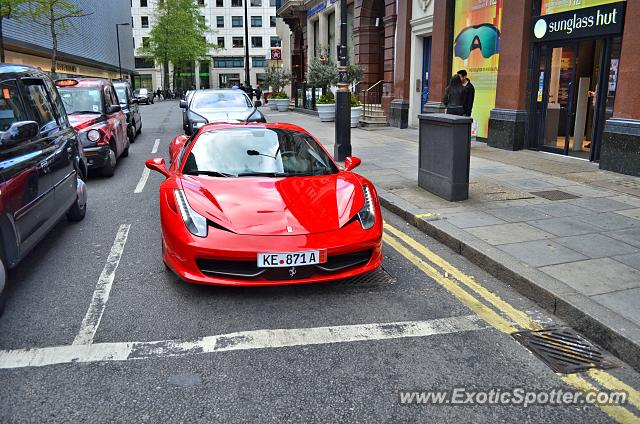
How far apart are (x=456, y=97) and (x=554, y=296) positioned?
9.53 m

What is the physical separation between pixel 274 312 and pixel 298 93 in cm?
2806

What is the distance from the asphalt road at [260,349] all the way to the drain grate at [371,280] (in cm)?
2

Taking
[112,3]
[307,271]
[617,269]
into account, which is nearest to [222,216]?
[307,271]

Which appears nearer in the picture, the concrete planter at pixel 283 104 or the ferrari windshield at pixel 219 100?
the ferrari windshield at pixel 219 100

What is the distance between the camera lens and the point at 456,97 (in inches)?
508

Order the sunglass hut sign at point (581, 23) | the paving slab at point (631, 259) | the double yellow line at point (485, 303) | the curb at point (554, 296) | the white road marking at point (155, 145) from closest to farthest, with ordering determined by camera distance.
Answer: the double yellow line at point (485, 303) < the curb at point (554, 296) < the paving slab at point (631, 259) < the sunglass hut sign at point (581, 23) < the white road marking at point (155, 145)

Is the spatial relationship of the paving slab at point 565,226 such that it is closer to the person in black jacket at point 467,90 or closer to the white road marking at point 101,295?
the white road marking at point 101,295

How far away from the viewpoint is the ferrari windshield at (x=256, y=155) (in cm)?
524

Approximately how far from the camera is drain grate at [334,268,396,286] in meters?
4.70

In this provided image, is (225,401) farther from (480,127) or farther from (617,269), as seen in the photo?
(480,127)

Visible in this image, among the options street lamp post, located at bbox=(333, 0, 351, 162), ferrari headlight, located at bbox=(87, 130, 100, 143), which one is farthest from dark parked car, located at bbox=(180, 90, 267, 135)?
ferrari headlight, located at bbox=(87, 130, 100, 143)

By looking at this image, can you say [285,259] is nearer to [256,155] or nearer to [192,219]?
[192,219]

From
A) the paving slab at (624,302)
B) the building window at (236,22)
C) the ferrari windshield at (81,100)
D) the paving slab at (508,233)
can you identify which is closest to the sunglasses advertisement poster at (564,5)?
the paving slab at (508,233)

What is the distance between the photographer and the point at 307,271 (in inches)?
165
